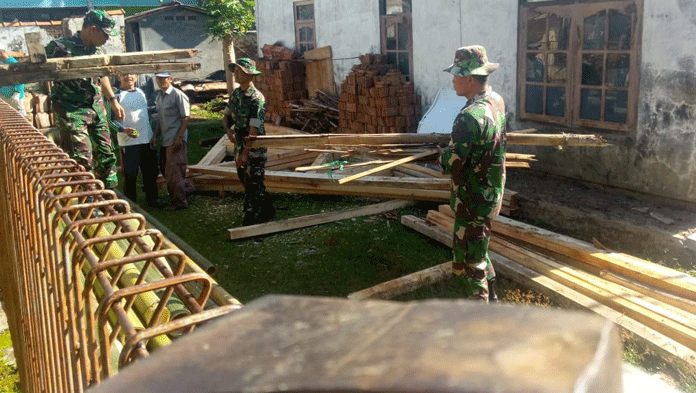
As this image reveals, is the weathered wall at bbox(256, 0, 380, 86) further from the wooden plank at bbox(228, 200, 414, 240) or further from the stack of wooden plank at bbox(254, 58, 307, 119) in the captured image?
the wooden plank at bbox(228, 200, 414, 240)

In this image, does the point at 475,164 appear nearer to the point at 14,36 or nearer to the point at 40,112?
the point at 40,112

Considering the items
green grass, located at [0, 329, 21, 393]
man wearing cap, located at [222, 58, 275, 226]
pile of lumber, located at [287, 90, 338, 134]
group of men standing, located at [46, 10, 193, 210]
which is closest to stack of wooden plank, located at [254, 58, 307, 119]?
pile of lumber, located at [287, 90, 338, 134]

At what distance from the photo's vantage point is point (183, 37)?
23688 mm

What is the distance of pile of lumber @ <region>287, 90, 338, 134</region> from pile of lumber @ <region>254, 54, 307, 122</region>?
559mm

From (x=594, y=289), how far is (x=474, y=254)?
3.27 feet

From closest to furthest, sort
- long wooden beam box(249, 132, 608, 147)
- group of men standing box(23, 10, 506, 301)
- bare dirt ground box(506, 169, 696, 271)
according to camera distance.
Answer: group of men standing box(23, 10, 506, 301) → long wooden beam box(249, 132, 608, 147) → bare dirt ground box(506, 169, 696, 271)

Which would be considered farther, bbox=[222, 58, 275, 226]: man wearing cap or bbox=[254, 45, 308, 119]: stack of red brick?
bbox=[254, 45, 308, 119]: stack of red brick

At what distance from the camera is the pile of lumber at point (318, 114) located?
42.1 feet

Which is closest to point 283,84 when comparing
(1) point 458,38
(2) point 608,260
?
(1) point 458,38

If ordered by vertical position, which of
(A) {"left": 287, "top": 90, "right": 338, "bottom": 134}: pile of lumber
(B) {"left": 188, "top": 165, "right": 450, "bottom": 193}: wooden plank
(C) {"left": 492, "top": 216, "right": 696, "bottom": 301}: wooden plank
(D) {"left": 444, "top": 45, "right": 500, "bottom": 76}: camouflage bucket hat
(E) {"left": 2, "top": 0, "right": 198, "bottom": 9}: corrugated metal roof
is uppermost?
(E) {"left": 2, "top": 0, "right": 198, "bottom": 9}: corrugated metal roof

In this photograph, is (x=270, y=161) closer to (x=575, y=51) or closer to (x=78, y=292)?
(x=575, y=51)

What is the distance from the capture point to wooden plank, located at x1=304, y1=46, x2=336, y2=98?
44.3 ft

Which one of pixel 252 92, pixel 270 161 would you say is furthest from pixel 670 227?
pixel 270 161

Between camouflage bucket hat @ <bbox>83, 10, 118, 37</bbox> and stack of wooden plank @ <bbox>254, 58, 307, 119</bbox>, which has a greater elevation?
camouflage bucket hat @ <bbox>83, 10, 118, 37</bbox>
